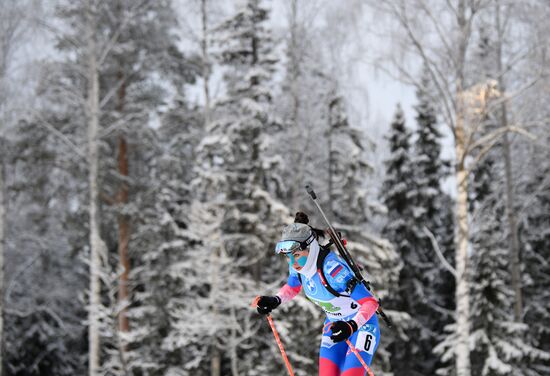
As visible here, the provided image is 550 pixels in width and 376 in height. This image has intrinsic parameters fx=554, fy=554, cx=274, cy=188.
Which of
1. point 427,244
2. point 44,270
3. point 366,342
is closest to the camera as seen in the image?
point 366,342

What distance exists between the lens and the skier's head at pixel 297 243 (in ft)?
13.8

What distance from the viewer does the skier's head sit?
421 centimetres

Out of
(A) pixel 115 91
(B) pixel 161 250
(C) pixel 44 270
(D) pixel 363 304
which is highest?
(A) pixel 115 91

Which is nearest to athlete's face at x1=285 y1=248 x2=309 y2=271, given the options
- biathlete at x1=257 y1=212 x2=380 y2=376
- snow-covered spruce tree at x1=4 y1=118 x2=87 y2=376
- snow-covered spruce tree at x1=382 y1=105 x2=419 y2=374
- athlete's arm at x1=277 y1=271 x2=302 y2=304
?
biathlete at x1=257 y1=212 x2=380 y2=376

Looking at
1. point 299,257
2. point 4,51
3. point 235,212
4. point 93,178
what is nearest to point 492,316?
point 235,212

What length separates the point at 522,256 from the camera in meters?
22.0

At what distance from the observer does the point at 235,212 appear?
49.1ft

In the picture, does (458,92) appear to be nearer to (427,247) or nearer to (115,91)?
(115,91)

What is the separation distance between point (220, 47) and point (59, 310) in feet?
40.8

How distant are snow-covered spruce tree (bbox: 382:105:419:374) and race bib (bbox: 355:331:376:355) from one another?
17863 millimetres

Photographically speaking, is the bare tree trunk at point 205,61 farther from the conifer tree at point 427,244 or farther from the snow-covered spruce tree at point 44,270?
the conifer tree at point 427,244

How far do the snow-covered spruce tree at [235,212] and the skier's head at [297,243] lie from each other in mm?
9555

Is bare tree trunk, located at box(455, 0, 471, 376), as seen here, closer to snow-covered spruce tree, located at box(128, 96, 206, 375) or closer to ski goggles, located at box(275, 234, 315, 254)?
ski goggles, located at box(275, 234, 315, 254)

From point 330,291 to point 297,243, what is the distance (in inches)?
18.0
